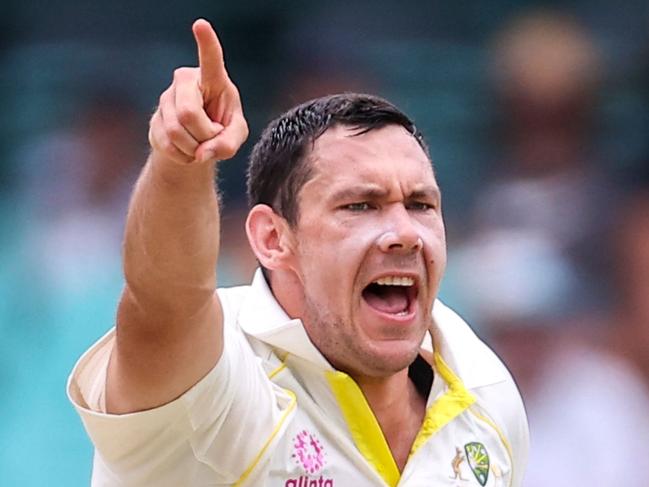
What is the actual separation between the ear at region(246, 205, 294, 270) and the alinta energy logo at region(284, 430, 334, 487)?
30 centimetres

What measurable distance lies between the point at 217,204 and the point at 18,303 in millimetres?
2180

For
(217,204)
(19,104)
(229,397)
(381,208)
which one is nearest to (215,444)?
(229,397)

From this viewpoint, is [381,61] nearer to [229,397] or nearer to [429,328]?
[429,328]

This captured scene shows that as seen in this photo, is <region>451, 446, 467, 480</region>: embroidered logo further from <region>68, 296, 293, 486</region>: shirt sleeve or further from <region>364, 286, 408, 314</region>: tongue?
<region>68, 296, 293, 486</region>: shirt sleeve

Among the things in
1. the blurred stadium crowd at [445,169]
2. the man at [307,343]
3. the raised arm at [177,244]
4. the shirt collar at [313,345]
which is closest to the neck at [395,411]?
the man at [307,343]

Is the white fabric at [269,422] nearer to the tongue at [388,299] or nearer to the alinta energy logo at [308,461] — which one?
the alinta energy logo at [308,461]

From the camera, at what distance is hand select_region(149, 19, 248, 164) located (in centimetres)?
126

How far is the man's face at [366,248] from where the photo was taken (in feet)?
6.13

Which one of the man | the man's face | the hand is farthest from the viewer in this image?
the man's face

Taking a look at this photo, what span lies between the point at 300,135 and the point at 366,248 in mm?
233

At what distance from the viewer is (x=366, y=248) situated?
1863 mm

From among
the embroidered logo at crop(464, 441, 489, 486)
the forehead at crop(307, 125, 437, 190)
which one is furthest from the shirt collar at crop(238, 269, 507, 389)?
the forehead at crop(307, 125, 437, 190)

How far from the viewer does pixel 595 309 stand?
3.56 metres

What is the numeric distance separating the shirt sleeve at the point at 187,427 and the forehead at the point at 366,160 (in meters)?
0.34
